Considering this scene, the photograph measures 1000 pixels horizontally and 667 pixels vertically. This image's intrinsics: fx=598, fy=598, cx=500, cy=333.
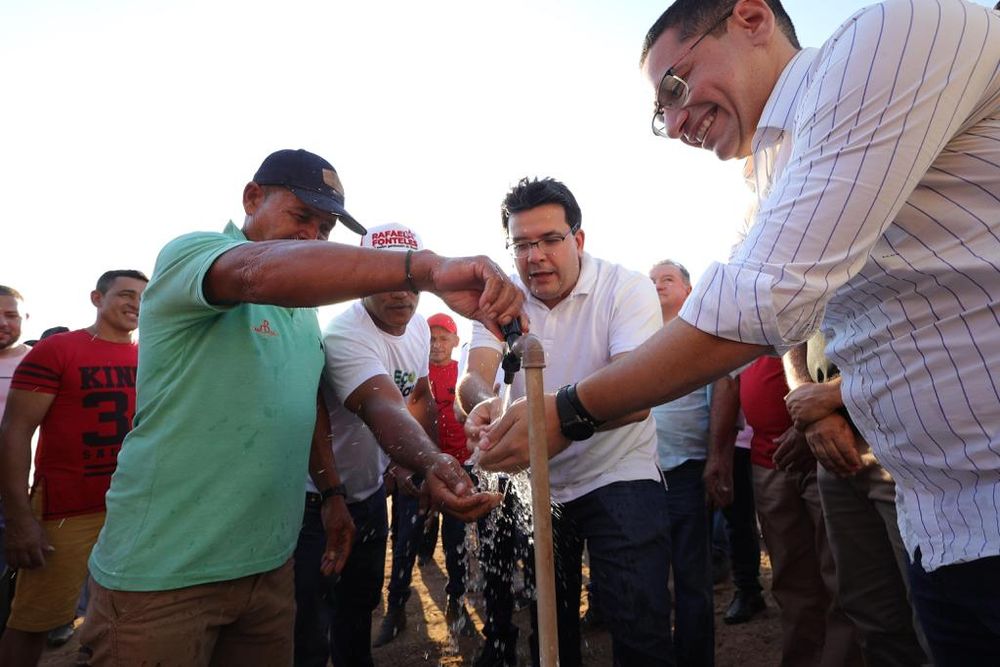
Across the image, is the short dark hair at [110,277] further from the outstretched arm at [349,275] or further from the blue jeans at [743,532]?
the blue jeans at [743,532]

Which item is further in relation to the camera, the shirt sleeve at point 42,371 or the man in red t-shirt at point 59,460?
the shirt sleeve at point 42,371

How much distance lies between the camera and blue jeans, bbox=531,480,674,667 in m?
2.92

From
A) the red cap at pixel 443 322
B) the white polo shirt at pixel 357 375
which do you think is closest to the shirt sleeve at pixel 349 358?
the white polo shirt at pixel 357 375

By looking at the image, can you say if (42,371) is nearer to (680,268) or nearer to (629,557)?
(629,557)

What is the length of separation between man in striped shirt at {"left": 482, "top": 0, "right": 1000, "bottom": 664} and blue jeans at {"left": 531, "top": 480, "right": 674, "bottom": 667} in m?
1.46

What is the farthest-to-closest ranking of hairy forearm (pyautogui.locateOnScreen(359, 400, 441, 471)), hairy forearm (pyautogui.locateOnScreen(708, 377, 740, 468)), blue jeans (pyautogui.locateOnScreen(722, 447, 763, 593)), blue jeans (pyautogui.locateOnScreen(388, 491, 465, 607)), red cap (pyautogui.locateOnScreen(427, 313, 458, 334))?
red cap (pyautogui.locateOnScreen(427, 313, 458, 334)) → blue jeans (pyautogui.locateOnScreen(388, 491, 465, 607)) → blue jeans (pyautogui.locateOnScreen(722, 447, 763, 593)) → hairy forearm (pyautogui.locateOnScreen(708, 377, 740, 468)) → hairy forearm (pyautogui.locateOnScreen(359, 400, 441, 471))

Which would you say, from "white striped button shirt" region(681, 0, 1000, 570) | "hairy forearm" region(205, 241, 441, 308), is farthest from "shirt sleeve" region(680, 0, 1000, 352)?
"hairy forearm" region(205, 241, 441, 308)

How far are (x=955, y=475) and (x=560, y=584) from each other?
8.44 ft

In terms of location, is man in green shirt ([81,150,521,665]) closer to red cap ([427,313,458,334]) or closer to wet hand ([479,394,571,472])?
wet hand ([479,394,571,472])

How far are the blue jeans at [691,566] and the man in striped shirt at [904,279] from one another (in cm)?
199

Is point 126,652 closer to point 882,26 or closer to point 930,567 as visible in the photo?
point 930,567

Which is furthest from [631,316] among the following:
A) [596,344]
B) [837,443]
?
[837,443]

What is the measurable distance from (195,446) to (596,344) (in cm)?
209

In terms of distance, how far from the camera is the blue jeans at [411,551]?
225 inches
